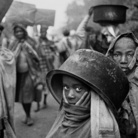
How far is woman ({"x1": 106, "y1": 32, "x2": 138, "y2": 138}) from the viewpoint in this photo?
272cm

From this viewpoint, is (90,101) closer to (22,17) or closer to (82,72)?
(82,72)

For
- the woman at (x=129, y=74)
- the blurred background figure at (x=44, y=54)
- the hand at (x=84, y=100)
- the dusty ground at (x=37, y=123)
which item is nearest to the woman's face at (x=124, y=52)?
the woman at (x=129, y=74)

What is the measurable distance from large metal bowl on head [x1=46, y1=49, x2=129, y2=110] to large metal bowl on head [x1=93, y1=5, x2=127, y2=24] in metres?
2.81

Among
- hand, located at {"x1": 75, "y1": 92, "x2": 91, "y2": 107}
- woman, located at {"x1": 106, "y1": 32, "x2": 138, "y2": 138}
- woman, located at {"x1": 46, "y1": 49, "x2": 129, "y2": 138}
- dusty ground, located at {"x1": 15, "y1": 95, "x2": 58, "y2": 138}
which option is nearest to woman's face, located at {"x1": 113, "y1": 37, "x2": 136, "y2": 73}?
woman, located at {"x1": 106, "y1": 32, "x2": 138, "y2": 138}

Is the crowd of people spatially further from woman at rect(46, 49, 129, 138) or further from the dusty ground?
the dusty ground

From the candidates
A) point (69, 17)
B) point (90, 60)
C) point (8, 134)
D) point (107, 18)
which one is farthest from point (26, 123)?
point (69, 17)

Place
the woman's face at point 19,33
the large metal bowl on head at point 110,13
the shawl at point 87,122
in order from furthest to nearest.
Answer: the woman's face at point 19,33 < the large metal bowl on head at point 110,13 < the shawl at point 87,122

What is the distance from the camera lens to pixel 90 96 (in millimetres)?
2469

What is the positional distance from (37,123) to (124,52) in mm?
3871

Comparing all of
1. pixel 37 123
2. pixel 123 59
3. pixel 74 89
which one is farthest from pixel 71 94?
pixel 37 123

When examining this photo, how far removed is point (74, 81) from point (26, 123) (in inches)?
158

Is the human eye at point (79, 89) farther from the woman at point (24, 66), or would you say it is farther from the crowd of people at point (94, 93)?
the woman at point (24, 66)

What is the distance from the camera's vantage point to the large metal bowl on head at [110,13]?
5005mm

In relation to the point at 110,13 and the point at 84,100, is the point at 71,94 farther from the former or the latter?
the point at 110,13
